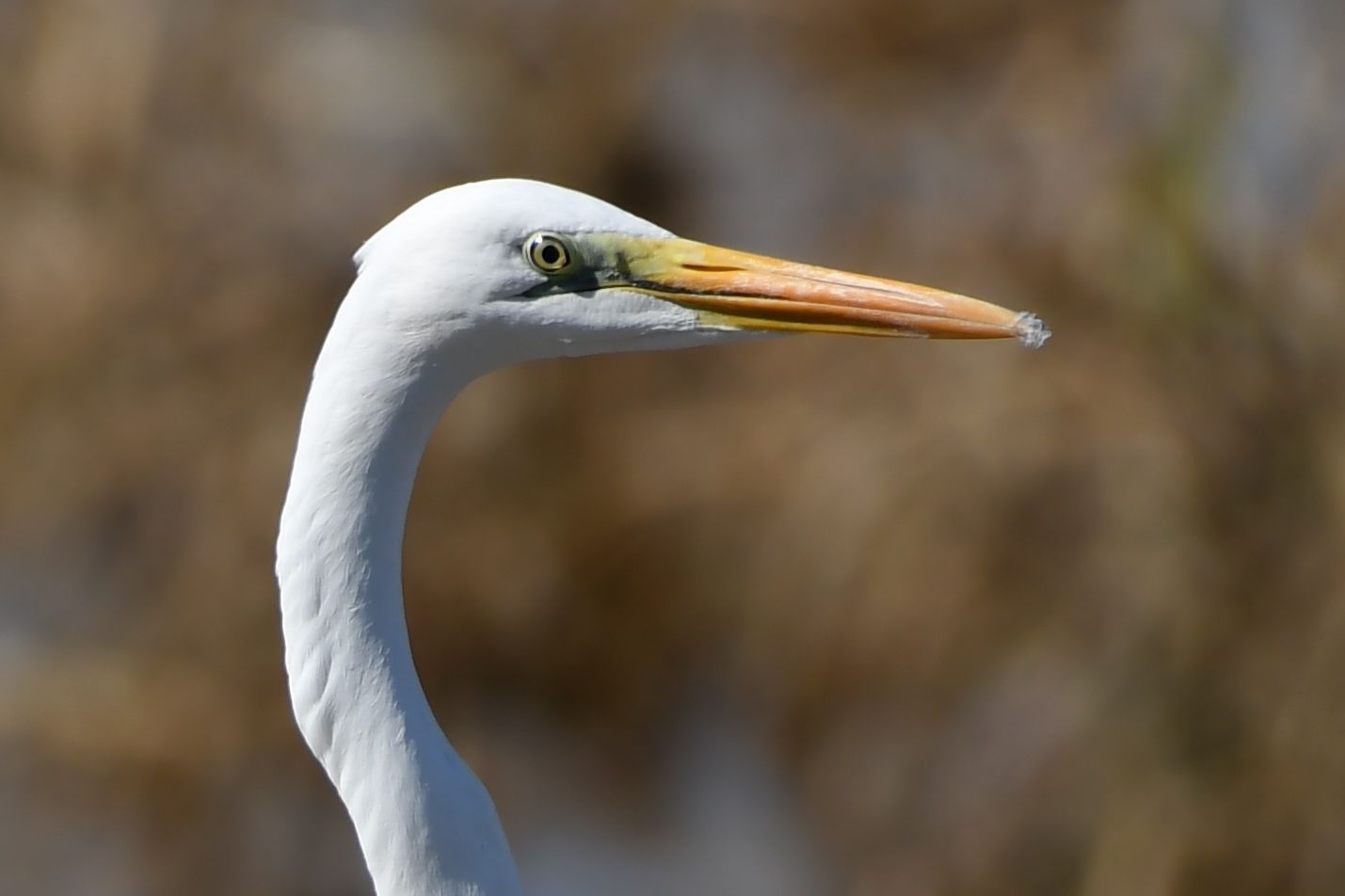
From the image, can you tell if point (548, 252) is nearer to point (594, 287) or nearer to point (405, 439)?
point (594, 287)

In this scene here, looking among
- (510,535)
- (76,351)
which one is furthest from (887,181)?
(76,351)

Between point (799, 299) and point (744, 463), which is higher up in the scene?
point (744, 463)

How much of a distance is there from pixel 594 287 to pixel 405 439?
17 cm

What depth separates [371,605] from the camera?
1022 millimetres

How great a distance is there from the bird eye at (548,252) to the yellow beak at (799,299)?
5cm

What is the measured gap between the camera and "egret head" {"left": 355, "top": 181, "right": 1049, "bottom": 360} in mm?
1031

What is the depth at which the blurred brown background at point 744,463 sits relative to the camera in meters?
4.00

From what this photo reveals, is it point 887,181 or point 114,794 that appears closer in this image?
point 114,794

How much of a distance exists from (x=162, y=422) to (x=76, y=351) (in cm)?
39

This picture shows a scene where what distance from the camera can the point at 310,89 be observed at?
15.6ft

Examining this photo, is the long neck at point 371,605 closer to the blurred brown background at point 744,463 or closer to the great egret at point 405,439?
the great egret at point 405,439

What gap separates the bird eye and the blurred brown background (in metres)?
3.10

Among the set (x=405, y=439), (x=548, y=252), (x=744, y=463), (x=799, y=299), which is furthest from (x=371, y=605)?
(x=744, y=463)

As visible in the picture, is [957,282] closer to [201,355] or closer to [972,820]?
[972,820]
